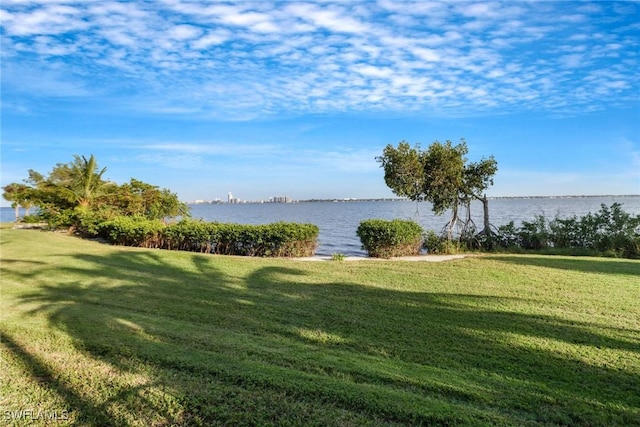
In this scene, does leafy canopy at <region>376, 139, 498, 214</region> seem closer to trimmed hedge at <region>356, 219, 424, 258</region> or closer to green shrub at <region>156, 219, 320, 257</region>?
trimmed hedge at <region>356, 219, 424, 258</region>

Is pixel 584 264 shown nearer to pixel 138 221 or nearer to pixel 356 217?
pixel 138 221

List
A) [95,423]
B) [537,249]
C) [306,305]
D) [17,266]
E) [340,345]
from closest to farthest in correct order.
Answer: [95,423] → [340,345] → [306,305] → [17,266] → [537,249]

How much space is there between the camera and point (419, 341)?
5.20m

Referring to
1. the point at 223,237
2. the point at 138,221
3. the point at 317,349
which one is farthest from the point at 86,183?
the point at 317,349

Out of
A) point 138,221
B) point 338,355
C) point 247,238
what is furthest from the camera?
point 138,221

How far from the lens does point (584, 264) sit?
11.4m

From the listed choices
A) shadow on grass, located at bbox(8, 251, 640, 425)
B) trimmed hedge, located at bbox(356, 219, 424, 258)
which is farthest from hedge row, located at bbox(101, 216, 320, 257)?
shadow on grass, located at bbox(8, 251, 640, 425)

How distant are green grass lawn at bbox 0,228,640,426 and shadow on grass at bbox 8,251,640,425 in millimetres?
18

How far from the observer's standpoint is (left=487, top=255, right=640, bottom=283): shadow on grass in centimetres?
1043

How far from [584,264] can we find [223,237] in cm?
1094

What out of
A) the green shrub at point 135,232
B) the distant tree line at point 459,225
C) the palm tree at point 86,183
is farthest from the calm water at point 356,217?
the palm tree at point 86,183

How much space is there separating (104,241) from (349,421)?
56.5 feet

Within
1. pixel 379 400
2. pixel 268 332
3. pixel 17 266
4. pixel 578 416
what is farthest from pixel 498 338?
pixel 17 266

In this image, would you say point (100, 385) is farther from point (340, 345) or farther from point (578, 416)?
point (578, 416)
